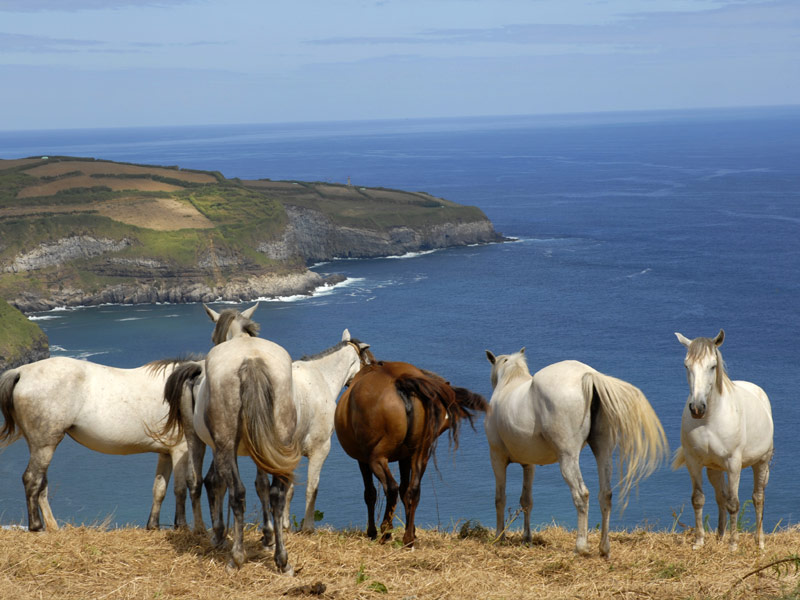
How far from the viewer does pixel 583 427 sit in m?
12.2

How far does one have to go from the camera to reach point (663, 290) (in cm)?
12775

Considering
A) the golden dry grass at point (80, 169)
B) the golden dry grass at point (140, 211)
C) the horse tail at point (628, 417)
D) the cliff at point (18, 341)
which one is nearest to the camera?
the horse tail at point (628, 417)

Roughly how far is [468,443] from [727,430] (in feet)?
206

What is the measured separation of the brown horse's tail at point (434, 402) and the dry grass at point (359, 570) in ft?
5.29

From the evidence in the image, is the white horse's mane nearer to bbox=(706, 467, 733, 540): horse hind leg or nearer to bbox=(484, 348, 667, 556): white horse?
bbox=(484, 348, 667, 556): white horse

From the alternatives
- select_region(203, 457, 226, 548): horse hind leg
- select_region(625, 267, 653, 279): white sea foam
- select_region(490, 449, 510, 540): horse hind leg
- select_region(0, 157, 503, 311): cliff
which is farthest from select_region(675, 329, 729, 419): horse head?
select_region(0, 157, 503, 311): cliff

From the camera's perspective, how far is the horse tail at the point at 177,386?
12.5 m

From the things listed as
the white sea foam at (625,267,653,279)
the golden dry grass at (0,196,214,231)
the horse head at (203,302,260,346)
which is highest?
the horse head at (203,302,260,346)

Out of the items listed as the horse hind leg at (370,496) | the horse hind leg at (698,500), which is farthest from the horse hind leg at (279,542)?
the horse hind leg at (698,500)

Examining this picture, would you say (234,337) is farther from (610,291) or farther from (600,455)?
(610,291)

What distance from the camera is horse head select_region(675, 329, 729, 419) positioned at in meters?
12.5

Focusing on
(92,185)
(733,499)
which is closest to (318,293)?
(92,185)

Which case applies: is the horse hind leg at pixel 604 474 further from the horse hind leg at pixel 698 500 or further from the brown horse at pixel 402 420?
the horse hind leg at pixel 698 500

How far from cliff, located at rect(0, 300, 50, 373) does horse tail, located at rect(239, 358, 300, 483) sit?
10137 cm
